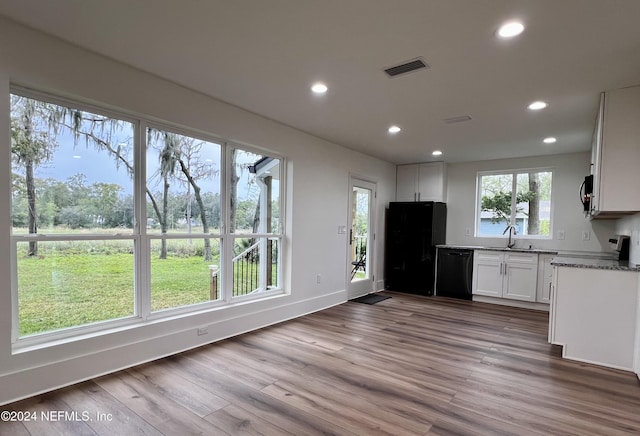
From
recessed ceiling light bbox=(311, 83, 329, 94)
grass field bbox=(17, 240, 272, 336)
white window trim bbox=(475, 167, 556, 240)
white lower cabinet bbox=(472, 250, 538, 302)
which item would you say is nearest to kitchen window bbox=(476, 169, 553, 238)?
white window trim bbox=(475, 167, 556, 240)

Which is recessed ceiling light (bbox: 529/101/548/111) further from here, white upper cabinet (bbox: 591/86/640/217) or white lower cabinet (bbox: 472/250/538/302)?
white lower cabinet (bbox: 472/250/538/302)

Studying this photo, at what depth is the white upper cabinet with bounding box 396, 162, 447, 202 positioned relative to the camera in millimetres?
6164

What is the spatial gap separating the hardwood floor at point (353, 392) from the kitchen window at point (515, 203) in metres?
2.64

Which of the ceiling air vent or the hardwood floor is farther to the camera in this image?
the ceiling air vent

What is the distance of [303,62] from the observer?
2.51 metres

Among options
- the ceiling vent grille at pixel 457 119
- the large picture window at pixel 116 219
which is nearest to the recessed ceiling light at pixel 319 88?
the large picture window at pixel 116 219

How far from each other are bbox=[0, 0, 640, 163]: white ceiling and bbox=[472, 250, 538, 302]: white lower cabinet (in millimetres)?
2317

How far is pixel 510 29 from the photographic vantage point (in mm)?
2014

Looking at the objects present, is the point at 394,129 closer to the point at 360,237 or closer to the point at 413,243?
the point at 360,237

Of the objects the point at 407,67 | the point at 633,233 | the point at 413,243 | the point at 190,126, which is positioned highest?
the point at 407,67

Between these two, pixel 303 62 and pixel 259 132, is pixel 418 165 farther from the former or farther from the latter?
pixel 303 62

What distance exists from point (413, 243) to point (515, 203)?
1.90 meters

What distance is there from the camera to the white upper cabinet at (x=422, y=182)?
616 cm

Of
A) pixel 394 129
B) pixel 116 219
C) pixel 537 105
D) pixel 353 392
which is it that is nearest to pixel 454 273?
pixel 394 129
